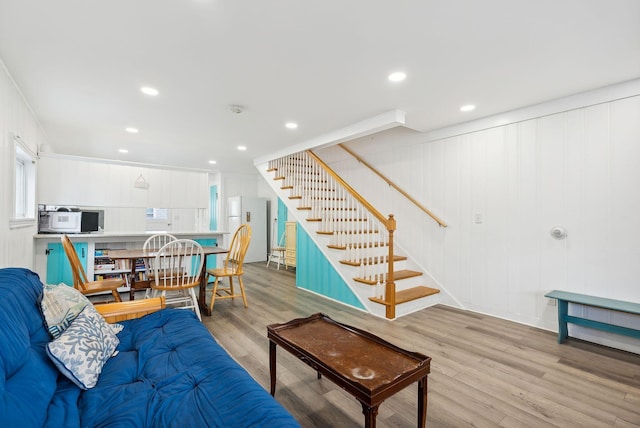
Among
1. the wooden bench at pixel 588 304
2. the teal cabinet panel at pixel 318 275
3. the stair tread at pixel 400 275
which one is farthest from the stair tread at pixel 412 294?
the wooden bench at pixel 588 304

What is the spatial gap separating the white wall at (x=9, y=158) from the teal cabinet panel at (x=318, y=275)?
3318mm

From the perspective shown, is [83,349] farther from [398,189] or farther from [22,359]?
[398,189]

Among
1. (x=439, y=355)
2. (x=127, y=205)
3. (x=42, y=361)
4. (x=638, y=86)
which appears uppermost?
(x=638, y=86)

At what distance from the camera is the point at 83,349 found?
1408mm

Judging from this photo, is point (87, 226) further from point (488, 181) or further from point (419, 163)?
point (488, 181)

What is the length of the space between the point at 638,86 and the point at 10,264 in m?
5.78

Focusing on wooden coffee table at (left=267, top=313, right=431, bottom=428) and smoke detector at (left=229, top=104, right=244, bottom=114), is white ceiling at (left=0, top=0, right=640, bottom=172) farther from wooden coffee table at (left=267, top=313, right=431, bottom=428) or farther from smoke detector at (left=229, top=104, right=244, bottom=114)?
wooden coffee table at (left=267, top=313, right=431, bottom=428)

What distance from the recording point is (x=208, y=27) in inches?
76.3

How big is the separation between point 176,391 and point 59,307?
34.4 inches

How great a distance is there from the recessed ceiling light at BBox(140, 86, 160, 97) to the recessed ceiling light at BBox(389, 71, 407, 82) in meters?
2.22

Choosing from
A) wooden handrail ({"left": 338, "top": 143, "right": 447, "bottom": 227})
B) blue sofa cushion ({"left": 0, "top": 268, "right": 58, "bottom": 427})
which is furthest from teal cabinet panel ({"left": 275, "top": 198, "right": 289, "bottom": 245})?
blue sofa cushion ({"left": 0, "top": 268, "right": 58, "bottom": 427})

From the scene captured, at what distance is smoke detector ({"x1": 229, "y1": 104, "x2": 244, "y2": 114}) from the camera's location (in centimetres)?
331

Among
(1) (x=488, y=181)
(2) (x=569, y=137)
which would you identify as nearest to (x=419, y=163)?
(1) (x=488, y=181)

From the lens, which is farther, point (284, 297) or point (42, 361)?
point (284, 297)
